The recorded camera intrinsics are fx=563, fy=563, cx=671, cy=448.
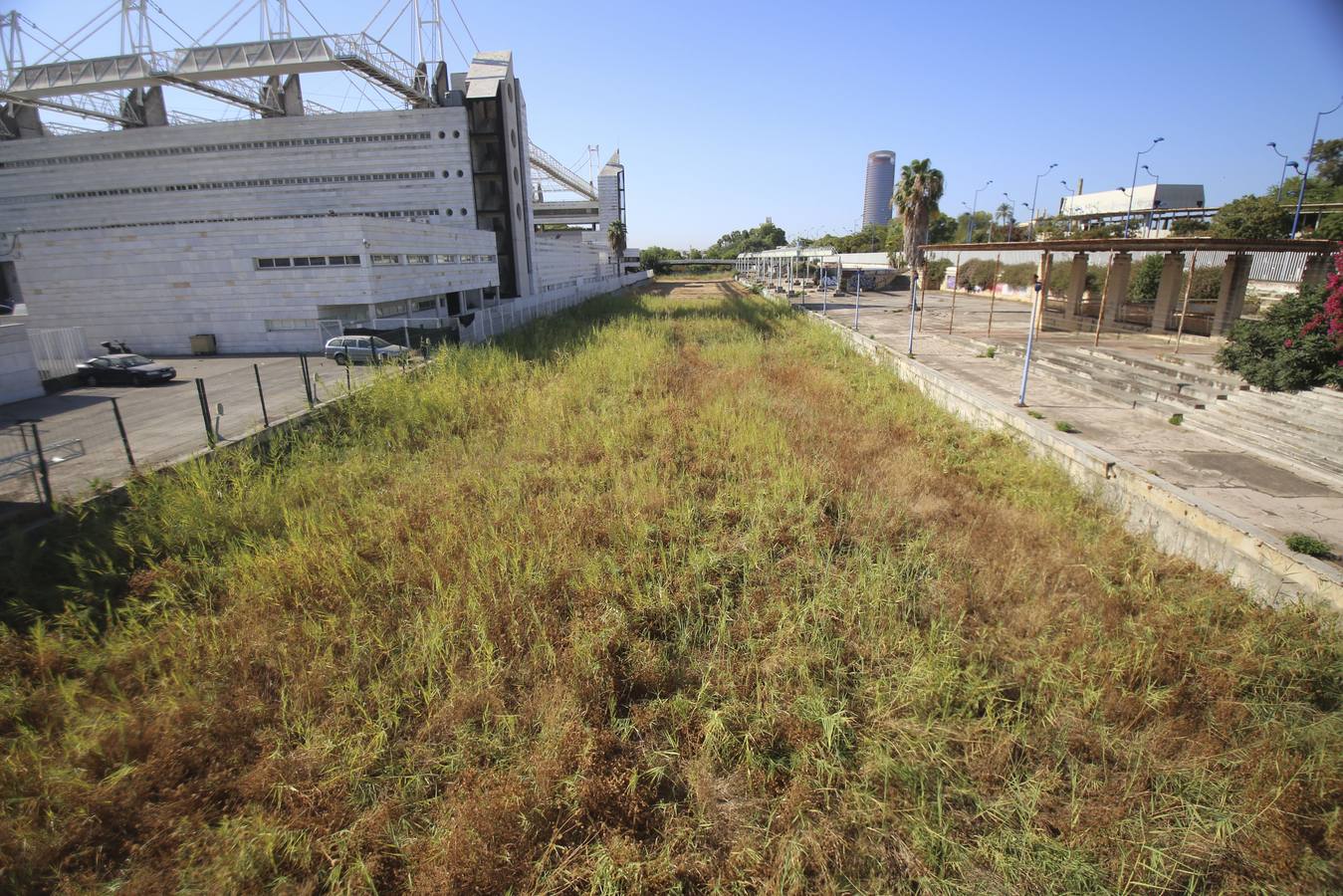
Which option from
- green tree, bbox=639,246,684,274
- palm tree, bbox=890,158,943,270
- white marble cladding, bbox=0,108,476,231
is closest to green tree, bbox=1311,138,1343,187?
palm tree, bbox=890,158,943,270

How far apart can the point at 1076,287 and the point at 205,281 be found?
33.8m

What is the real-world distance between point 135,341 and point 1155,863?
32670mm

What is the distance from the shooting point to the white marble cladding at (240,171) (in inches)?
1387

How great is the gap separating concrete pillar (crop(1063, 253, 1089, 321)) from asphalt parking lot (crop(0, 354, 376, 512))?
944 inches

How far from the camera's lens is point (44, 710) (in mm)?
4254

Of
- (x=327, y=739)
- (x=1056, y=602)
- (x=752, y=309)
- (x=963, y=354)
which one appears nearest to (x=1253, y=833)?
(x=1056, y=602)

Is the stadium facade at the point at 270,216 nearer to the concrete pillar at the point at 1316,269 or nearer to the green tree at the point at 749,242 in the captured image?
the concrete pillar at the point at 1316,269

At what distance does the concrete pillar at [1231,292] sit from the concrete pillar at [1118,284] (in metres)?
3.07

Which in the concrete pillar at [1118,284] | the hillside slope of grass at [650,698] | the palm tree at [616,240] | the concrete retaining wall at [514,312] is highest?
the palm tree at [616,240]

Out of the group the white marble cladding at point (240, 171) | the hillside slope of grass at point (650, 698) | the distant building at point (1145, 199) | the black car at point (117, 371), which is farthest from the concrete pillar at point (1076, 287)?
the distant building at point (1145, 199)

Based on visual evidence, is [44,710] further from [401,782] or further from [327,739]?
[401,782]

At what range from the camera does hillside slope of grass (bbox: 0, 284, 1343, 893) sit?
3.40m

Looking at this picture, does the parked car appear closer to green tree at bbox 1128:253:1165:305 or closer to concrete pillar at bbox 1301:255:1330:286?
concrete pillar at bbox 1301:255:1330:286

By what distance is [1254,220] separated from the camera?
105 feet
